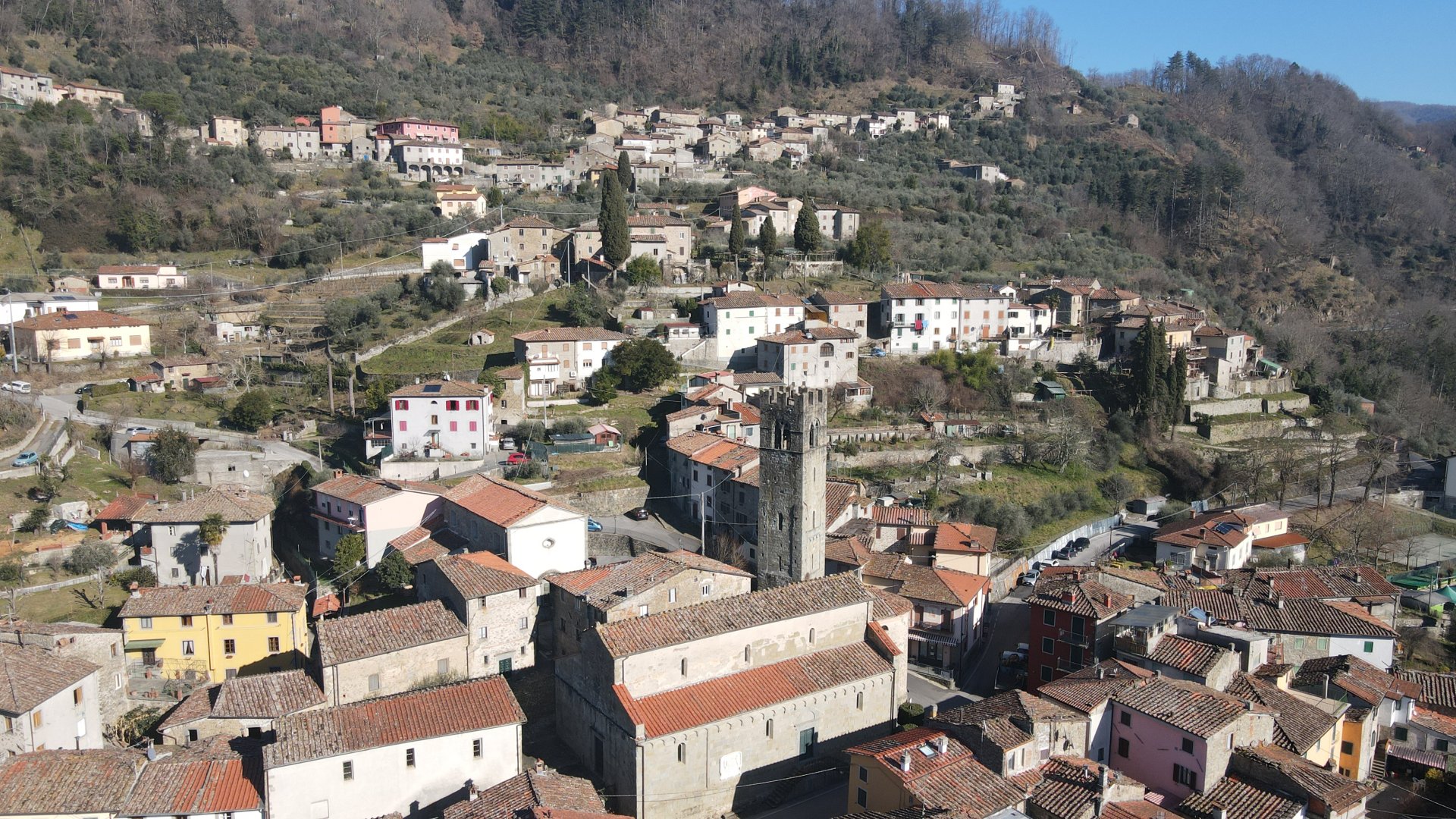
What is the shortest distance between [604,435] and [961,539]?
14272mm

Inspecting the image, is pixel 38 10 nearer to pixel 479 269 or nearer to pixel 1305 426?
pixel 479 269

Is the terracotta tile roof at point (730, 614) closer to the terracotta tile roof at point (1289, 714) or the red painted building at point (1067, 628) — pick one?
the red painted building at point (1067, 628)

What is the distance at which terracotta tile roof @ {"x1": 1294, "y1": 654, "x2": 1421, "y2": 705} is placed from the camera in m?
22.7

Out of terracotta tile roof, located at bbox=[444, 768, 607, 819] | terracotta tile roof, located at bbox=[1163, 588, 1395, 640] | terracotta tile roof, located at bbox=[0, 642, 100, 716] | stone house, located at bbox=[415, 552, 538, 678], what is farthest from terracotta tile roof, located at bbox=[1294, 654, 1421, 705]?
terracotta tile roof, located at bbox=[0, 642, 100, 716]

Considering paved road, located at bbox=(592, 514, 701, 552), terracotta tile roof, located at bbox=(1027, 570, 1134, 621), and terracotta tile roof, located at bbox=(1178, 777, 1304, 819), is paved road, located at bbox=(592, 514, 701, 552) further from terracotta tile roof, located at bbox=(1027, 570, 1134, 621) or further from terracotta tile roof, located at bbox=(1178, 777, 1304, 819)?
terracotta tile roof, located at bbox=(1178, 777, 1304, 819)

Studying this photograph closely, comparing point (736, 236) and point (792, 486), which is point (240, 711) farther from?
point (736, 236)

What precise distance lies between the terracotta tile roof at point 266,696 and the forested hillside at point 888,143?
1701 inches

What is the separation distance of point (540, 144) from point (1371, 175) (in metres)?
80.8

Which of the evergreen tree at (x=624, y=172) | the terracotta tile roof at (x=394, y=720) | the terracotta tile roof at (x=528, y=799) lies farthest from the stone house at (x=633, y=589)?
the evergreen tree at (x=624, y=172)

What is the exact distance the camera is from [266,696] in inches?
867

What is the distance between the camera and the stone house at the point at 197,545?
1196 inches

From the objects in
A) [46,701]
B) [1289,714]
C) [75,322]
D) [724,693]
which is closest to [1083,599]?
[1289,714]

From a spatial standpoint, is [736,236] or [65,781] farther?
[736,236]

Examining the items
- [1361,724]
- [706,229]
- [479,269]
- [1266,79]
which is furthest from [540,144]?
[1266,79]
